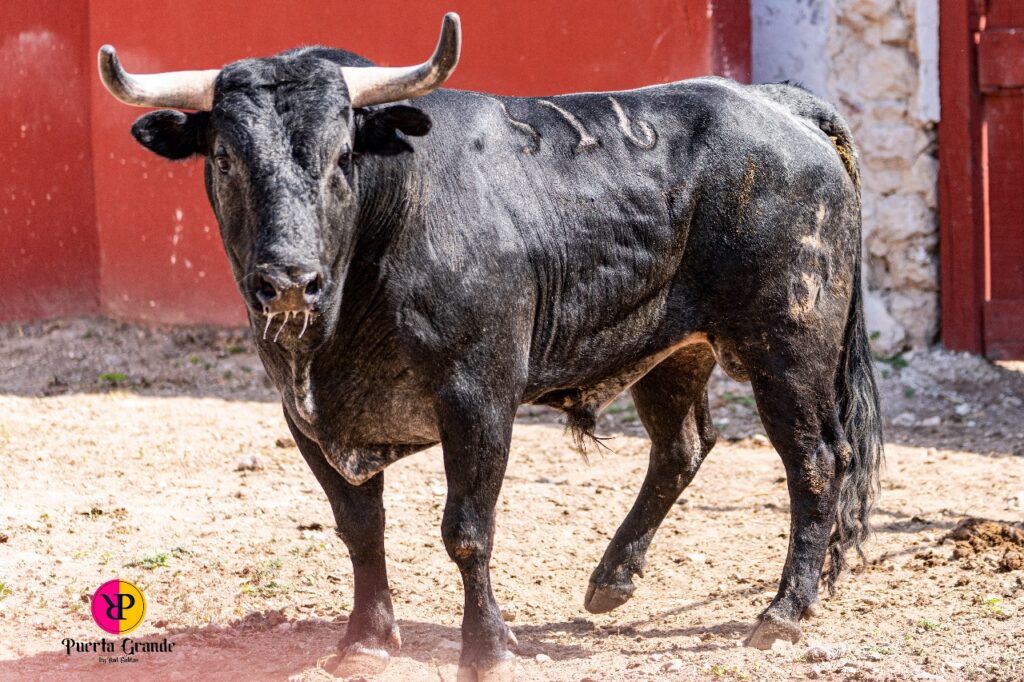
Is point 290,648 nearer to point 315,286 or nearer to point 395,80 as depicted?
point 315,286

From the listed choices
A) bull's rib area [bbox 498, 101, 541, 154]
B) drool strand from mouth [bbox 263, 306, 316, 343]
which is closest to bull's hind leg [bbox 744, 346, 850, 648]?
bull's rib area [bbox 498, 101, 541, 154]

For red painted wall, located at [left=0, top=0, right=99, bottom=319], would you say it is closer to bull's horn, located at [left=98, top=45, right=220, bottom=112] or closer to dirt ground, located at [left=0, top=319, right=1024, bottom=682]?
dirt ground, located at [left=0, top=319, right=1024, bottom=682]

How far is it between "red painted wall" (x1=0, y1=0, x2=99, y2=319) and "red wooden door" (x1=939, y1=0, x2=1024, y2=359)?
6010 millimetres

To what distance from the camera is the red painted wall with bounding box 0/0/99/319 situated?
33.2 ft

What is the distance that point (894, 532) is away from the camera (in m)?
6.27

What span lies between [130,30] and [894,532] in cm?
645

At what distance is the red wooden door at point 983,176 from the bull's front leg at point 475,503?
5347 millimetres

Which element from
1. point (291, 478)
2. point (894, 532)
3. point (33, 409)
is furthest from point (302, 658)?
point (33, 409)

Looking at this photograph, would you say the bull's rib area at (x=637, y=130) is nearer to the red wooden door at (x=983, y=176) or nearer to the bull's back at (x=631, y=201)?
the bull's back at (x=631, y=201)

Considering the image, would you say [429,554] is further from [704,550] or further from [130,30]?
[130,30]

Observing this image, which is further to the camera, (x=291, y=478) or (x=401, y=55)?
(x=401, y=55)

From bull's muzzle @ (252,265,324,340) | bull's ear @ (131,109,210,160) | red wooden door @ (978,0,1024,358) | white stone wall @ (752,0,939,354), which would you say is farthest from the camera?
white stone wall @ (752,0,939,354)

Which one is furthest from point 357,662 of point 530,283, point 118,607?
point 530,283

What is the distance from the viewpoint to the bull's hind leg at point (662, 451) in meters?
5.61
